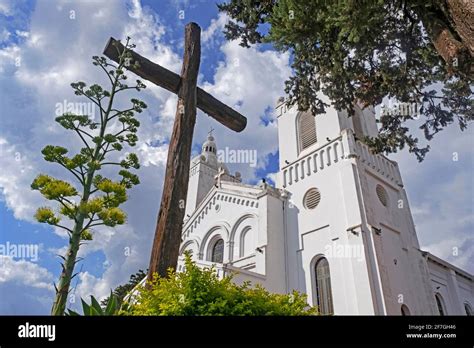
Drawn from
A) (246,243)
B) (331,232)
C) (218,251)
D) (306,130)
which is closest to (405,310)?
(331,232)

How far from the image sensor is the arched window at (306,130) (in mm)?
19609

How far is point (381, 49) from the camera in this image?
7.48 meters

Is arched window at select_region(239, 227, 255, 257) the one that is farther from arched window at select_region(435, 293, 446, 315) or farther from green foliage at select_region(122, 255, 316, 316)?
green foliage at select_region(122, 255, 316, 316)

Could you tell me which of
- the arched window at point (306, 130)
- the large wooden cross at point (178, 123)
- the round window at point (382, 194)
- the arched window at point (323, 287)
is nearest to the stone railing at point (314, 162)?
the arched window at point (306, 130)

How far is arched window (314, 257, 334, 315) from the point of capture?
14547 millimetres

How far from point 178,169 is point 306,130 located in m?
16.8

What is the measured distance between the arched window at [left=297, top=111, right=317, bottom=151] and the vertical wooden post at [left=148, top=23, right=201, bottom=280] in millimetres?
14877

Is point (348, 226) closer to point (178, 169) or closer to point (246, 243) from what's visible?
point (246, 243)

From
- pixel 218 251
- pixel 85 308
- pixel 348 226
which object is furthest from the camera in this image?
pixel 218 251

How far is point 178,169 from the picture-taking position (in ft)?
14.1

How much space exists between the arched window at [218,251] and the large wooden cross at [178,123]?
48.4ft

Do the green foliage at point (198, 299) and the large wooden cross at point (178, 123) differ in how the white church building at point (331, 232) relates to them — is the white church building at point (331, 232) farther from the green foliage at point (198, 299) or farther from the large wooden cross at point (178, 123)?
the green foliage at point (198, 299)
